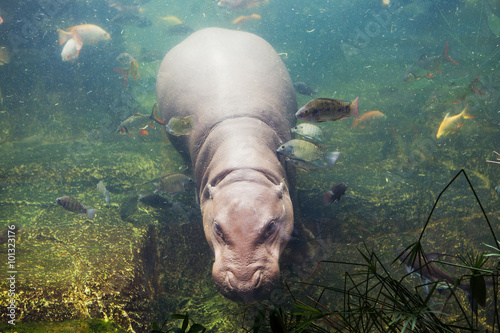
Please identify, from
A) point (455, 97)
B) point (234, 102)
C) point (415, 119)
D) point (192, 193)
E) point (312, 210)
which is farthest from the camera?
point (455, 97)

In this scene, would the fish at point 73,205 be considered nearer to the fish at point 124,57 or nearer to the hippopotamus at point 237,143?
the hippopotamus at point 237,143

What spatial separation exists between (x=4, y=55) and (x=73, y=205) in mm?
8132

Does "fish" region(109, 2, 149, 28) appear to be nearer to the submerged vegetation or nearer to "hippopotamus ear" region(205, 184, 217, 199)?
"hippopotamus ear" region(205, 184, 217, 199)

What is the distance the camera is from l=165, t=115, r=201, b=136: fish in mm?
4777

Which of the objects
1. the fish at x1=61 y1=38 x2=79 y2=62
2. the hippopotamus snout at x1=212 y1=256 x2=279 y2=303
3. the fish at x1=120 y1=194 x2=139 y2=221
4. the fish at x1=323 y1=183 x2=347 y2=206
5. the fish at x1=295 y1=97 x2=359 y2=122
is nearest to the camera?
the hippopotamus snout at x1=212 y1=256 x2=279 y2=303

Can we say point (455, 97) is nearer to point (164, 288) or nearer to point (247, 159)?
point (247, 159)

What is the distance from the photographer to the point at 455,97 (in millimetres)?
10055

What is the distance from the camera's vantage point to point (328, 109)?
4230mm

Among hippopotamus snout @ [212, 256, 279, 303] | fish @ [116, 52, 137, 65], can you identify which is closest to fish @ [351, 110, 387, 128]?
hippopotamus snout @ [212, 256, 279, 303]

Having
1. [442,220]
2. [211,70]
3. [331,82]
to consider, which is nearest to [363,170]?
[442,220]

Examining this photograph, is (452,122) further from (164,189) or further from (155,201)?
(155,201)

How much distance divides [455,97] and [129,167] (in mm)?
10763

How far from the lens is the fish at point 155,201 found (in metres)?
5.06

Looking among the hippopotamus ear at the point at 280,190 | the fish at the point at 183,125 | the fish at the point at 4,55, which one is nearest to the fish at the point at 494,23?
the fish at the point at 183,125
